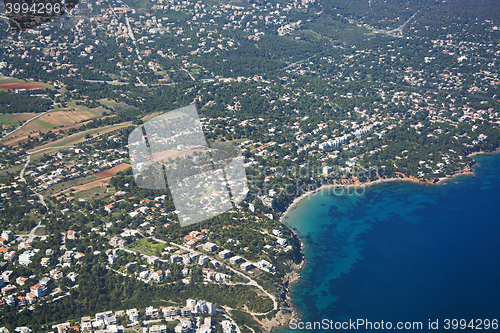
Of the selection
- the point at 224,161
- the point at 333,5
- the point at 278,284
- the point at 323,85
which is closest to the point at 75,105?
the point at 224,161

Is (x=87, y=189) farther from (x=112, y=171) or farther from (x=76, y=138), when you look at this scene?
(x=76, y=138)

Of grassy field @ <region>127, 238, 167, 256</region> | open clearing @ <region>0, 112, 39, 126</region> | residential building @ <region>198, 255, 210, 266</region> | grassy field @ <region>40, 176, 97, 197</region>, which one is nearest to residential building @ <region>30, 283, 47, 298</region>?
grassy field @ <region>127, 238, 167, 256</region>

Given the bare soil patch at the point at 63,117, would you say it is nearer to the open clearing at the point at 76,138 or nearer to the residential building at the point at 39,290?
the open clearing at the point at 76,138

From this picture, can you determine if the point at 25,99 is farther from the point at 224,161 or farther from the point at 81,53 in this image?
the point at 224,161

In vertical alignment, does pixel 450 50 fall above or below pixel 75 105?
above

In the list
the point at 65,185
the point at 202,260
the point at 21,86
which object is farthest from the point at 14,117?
the point at 202,260

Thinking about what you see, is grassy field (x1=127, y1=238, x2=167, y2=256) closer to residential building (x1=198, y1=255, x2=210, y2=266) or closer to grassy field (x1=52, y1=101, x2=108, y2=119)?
residential building (x1=198, y1=255, x2=210, y2=266)
